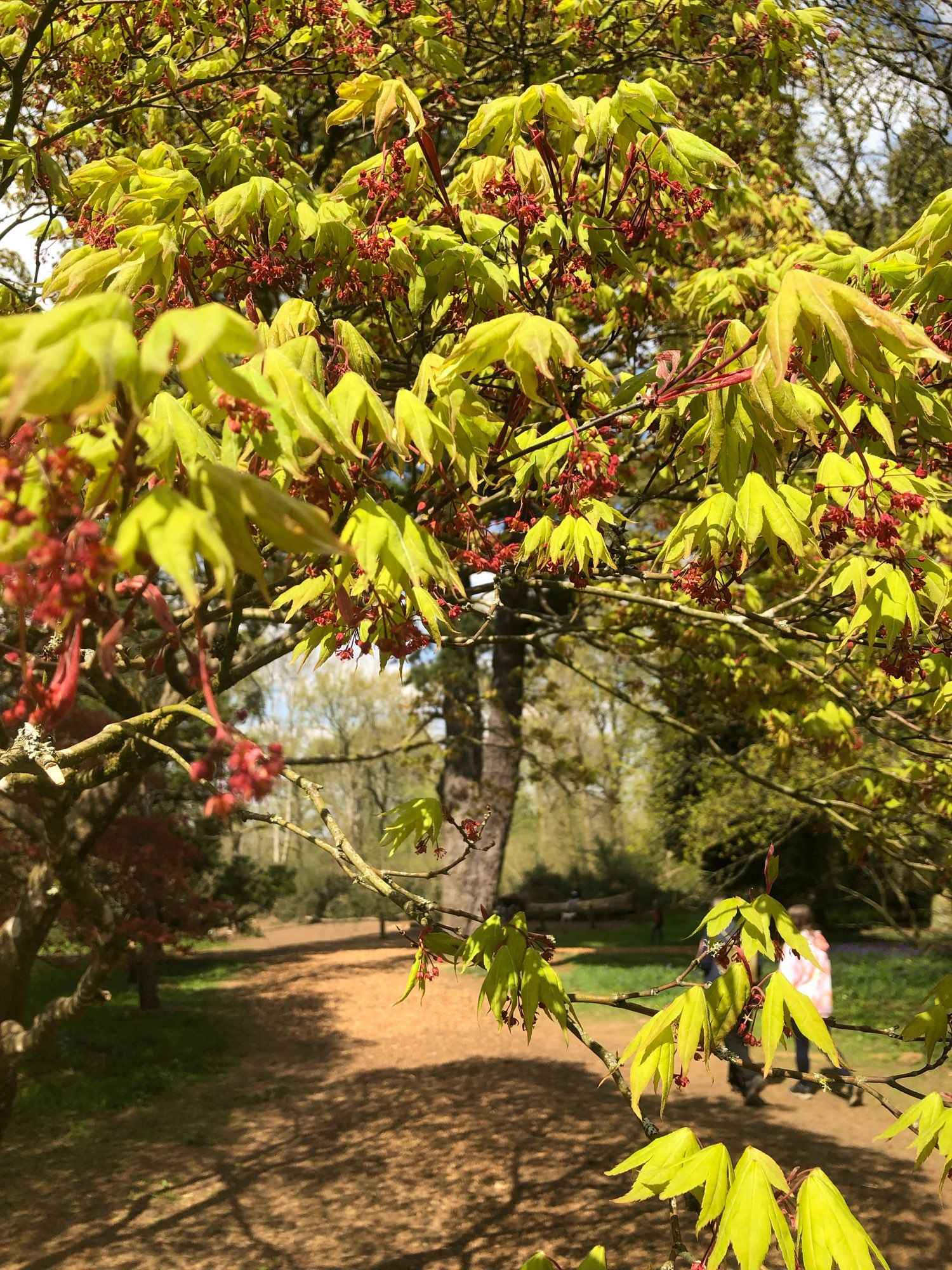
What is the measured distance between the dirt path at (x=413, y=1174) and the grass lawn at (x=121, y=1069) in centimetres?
23

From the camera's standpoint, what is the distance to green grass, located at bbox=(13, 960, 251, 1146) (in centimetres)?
904

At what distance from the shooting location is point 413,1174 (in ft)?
23.9

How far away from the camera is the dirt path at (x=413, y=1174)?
584 centimetres

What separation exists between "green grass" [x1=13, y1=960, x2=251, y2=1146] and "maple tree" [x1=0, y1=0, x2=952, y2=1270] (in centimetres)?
394

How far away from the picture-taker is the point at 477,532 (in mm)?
2709

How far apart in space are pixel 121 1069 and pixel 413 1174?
4900mm

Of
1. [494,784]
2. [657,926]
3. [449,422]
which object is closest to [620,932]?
[657,926]

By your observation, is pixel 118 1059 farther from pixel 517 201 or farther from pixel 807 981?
pixel 517 201

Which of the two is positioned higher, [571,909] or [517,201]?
[517,201]

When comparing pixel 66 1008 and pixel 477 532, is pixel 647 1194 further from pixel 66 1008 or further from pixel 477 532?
pixel 66 1008

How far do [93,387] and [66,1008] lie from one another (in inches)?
197

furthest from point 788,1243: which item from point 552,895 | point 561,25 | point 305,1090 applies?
point 552,895

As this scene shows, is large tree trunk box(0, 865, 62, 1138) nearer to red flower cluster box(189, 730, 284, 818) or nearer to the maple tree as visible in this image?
the maple tree

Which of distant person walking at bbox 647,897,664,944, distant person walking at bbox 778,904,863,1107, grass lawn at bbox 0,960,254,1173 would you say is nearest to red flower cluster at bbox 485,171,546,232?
distant person walking at bbox 778,904,863,1107
